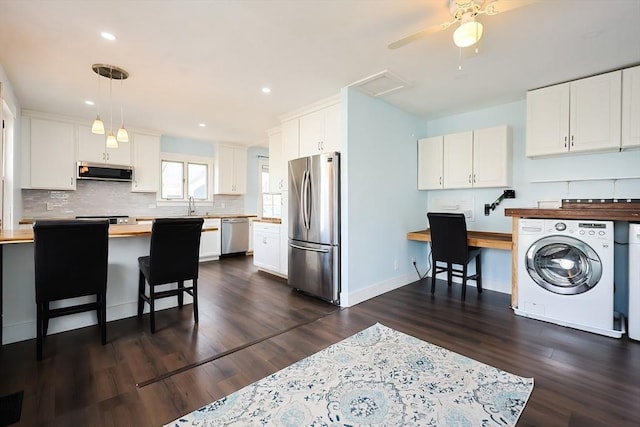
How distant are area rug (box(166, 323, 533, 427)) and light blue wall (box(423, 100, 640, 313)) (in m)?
2.15

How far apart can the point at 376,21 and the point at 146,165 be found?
486cm

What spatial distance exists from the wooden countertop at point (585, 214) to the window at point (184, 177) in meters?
5.60

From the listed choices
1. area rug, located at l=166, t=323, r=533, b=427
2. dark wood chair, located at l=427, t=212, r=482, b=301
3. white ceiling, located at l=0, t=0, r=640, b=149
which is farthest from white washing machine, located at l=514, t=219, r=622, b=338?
white ceiling, located at l=0, t=0, r=640, b=149

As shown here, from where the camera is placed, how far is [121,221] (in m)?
5.04

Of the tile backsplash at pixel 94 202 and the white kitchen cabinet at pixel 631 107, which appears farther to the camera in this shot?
the tile backsplash at pixel 94 202

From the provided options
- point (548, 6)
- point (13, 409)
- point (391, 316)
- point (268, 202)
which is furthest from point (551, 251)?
point (268, 202)

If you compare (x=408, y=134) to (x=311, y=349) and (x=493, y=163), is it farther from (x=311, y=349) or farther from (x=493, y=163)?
(x=311, y=349)

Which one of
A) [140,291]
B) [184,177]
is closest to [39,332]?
[140,291]

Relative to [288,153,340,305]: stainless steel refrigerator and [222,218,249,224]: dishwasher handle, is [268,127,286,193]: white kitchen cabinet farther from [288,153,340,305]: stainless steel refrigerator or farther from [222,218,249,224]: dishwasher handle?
[222,218,249,224]: dishwasher handle

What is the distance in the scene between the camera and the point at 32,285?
2.49 metres

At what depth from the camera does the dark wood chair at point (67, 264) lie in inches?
84.5

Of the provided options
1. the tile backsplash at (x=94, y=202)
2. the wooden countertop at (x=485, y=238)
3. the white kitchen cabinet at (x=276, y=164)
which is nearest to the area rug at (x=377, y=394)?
the wooden countertop at (x=485, y=238)

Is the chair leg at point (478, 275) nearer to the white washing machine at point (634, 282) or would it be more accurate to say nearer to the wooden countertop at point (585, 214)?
the wooden countertop at point (585, 214)

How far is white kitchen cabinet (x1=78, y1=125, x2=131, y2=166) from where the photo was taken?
4668mm
